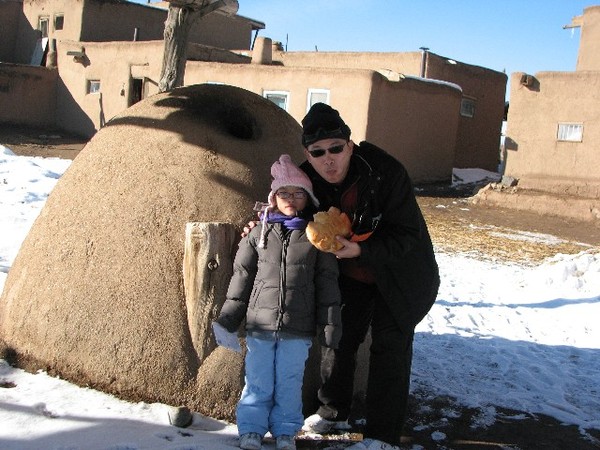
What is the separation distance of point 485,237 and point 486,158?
34.9ft

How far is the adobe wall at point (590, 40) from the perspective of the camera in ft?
62.9

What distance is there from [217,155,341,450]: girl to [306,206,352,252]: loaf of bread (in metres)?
0.12

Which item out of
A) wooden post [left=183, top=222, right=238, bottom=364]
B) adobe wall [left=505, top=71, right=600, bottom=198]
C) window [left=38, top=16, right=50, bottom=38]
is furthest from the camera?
window [left=38, top=16, right=50, bottom=38]

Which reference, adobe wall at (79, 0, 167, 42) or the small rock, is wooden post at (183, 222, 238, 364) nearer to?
the small rock

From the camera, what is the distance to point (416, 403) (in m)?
4.05

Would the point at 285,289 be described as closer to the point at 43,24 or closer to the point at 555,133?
the point at 555,133

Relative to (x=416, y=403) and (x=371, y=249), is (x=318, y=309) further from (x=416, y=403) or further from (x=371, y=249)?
(x=416, y=403)

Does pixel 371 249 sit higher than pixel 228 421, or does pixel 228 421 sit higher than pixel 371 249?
pixel 371 249

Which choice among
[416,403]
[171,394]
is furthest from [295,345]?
[416,403]

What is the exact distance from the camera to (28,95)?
21281 mm

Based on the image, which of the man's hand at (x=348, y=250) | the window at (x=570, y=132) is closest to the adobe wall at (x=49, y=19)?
the window at (x=570, y=132)

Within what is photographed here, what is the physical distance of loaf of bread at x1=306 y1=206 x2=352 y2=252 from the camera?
2.73 metres

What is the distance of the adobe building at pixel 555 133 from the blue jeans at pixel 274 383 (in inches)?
531

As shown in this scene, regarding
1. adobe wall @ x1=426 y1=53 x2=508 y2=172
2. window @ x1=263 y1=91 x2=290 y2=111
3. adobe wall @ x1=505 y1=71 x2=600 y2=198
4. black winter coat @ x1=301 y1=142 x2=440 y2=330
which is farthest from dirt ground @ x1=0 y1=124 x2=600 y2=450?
window @ x1=263 y1=91 x2=290 y2=111
